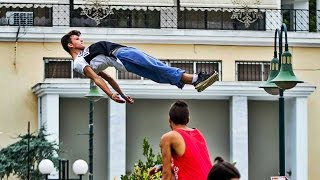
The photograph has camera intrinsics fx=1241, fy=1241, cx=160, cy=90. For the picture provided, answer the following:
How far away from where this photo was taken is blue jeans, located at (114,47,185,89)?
52.3 ft

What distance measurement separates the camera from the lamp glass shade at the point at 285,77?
91.1 ft

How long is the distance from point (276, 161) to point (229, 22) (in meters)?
4.96

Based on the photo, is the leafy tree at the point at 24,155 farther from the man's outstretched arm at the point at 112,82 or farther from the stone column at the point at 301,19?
the man's outstretched arm at the point at 112,82

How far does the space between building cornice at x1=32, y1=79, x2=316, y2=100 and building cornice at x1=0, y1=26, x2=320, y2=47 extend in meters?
1.71

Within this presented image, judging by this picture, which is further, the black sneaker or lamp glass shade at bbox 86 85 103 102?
lamp glass shade at bbox 86 85 103 102

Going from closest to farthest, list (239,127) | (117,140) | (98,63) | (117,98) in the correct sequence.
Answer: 1. (117,98)
2. (98,63)
3. (117,140)
4. (239,127)

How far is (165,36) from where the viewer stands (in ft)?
135

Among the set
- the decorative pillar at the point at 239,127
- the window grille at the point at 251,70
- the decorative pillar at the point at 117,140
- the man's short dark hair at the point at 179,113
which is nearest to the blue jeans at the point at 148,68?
the man's short dark hair at the point at 179,113

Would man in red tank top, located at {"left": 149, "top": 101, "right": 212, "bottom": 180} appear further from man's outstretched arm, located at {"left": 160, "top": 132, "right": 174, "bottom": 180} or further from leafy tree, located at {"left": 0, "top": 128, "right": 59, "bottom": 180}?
leafy tree, located at {"left": 0, "top": 128, "right": 59, "bottom": 180}

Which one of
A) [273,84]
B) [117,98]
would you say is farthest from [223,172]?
[273,84]

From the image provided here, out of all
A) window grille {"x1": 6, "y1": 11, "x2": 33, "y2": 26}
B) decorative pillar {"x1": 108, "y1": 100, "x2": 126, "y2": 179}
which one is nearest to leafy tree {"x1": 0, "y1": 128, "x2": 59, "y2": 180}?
decorative pillar {"x1": 108, "y1": 100, "x2": 126, "y2": 179}

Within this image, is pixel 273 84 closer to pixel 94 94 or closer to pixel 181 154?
pixel 94 94

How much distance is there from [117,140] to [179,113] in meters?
25.0

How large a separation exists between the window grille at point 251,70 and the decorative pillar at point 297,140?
4.20 ft
